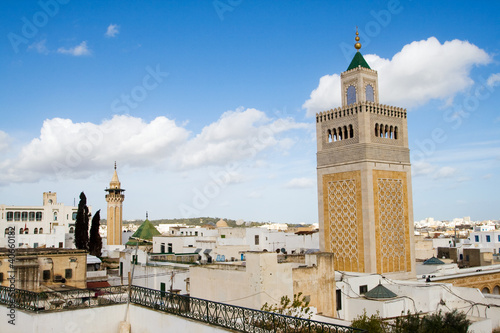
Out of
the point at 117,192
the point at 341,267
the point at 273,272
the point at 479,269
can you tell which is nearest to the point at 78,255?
the point at 341,267

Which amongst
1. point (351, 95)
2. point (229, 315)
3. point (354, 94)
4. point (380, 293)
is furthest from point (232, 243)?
point (229, 315)

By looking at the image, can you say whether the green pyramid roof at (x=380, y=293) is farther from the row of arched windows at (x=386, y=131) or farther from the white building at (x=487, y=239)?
the white building at (x=487, y=239)

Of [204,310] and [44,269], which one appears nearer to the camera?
[204,310]

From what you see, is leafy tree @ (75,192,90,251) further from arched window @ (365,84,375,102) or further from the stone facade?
arched window @ (365,84,375,102)

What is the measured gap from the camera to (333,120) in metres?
24.9

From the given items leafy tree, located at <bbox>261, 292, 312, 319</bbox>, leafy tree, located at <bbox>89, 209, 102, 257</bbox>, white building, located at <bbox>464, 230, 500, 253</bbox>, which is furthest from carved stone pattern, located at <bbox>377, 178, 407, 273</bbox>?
leafy tree, located at <bbox>89, 209, 102, 257</bbox>

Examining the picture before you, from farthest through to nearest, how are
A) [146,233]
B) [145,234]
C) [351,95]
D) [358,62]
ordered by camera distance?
[146,233] < [145,234] < [358,62] < [351,95]

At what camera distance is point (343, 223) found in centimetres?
2439

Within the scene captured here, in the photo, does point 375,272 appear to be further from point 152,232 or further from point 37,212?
point 37,212

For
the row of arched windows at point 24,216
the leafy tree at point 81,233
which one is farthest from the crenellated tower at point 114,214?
the leafy tree at point 81,233

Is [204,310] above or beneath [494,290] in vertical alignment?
above

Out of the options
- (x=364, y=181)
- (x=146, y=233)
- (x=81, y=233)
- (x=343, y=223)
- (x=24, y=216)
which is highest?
(x=364, y=181)

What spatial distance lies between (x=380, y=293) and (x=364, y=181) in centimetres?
626

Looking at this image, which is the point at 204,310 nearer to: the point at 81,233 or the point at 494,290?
the point at 494,290
